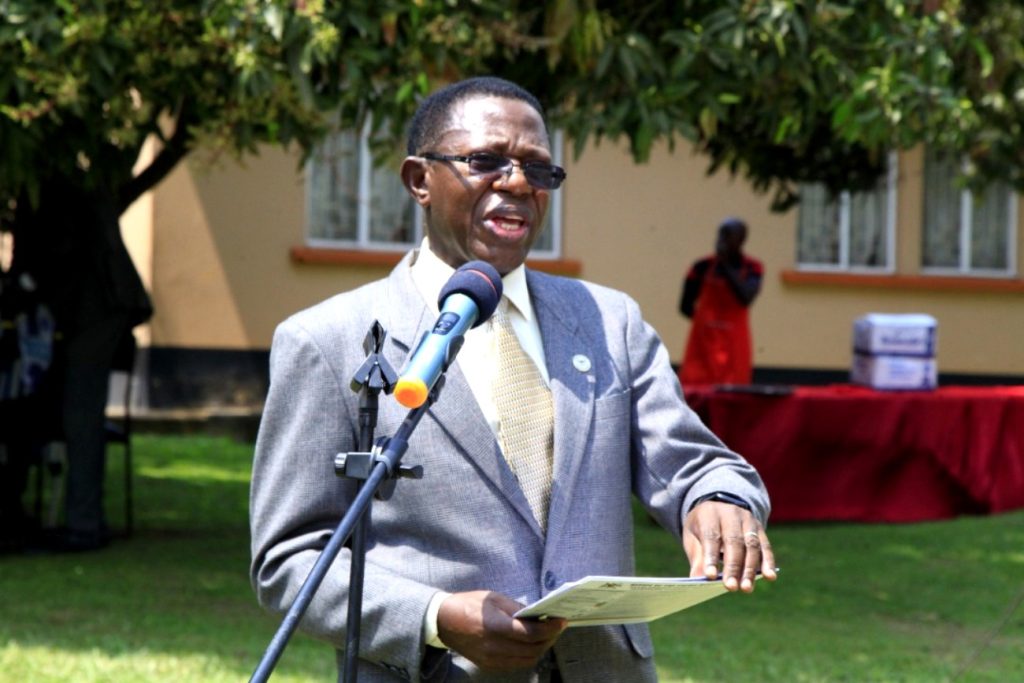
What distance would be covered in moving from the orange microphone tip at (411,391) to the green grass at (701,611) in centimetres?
424

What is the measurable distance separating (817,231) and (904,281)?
1.11 metres

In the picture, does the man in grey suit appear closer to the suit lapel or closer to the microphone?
the suit lapel

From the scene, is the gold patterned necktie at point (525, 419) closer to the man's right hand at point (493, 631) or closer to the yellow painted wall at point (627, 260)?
the man's right hand at point (493, 631)

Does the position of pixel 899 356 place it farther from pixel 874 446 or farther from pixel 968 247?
pixel 968 247

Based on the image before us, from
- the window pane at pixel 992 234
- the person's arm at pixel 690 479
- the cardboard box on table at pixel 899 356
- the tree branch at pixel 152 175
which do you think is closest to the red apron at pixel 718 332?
the cardboard box on table at pixel 899 356

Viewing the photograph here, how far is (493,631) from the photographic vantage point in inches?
96.3

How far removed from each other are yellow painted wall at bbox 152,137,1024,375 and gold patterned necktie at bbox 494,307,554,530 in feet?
39.0

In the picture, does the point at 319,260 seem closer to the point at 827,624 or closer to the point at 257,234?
the point at 257,234

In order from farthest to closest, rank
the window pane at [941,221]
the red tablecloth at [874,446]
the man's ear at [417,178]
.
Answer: the window pane at [941,221], the red tablecloth at [874,446], the man's ear at [417,178]

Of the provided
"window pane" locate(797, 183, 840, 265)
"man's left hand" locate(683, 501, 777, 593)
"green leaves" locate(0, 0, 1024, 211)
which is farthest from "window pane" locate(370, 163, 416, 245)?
"man's left hand" locate(683, 501, 777, 593)

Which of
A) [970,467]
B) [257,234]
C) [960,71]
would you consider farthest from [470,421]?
[257,234]

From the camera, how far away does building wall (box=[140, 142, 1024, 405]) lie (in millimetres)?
15414

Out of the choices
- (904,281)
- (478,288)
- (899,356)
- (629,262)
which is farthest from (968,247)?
(478,288)

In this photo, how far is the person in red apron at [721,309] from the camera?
38.5ft
